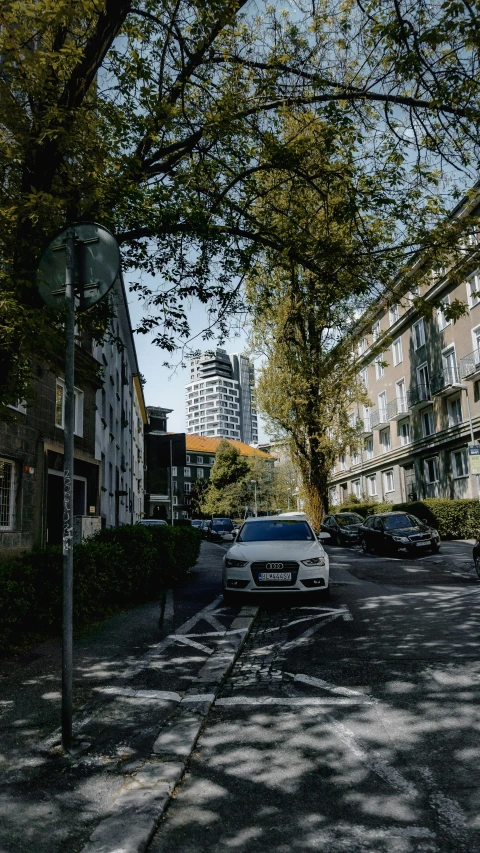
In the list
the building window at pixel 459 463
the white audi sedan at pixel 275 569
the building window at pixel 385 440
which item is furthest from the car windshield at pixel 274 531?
the building window at pixel 385 440

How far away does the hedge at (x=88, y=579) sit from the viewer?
6504mm

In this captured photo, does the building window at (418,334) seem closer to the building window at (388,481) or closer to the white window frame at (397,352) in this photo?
the white window frame at (397,352)

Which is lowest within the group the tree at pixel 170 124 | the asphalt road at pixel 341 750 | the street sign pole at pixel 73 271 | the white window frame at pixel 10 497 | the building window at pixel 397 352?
the asphalt road at pixel 341 750

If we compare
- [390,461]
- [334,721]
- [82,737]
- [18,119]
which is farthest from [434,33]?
[390,461]

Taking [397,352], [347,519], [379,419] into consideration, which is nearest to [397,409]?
[397,352]

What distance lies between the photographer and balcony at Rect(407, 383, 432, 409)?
3436cm

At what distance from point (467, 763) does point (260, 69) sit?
8.61 m

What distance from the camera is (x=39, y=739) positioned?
4.05 meters

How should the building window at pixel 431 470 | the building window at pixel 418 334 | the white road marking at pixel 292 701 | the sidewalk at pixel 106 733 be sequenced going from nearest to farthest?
the sidewalk at pixel 106 733
the white road marking at pixel 292 701
the building window at pixel 431 470
the building window at pixel 418 334

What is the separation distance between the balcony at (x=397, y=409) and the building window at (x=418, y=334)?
394 cm

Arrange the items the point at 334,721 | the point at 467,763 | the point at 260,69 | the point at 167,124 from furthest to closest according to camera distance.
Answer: the point at 260,69
the point at 167,124
the point at 334,721
the point at 467,763

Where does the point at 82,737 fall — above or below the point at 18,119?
below

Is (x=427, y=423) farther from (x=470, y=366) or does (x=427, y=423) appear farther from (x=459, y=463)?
(x=470, y=366)

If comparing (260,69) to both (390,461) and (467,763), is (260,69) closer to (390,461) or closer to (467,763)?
(467,763)
